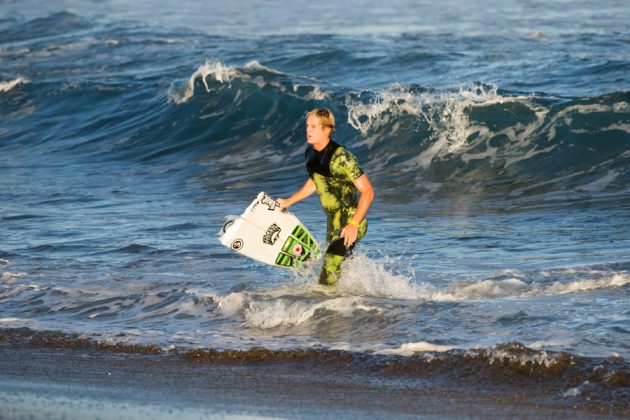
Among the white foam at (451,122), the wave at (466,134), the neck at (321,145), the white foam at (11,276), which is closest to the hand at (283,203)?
the neck at (321,145)

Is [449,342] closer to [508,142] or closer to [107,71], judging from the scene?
[508,142]

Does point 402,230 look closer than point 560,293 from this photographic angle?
No

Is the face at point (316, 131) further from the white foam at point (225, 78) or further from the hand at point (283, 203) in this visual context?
the white foam at point (225, 78)

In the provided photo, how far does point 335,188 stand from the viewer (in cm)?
764

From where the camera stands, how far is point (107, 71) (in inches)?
907

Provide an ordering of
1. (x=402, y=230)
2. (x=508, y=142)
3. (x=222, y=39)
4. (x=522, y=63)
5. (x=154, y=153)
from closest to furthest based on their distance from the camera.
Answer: (x=402, y=230) < (x=508, y=142) < (x=154, y=153) < (x=522, y=63) < (x=222, y=39)

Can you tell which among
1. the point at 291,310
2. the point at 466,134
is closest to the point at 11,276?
the point at 291,310

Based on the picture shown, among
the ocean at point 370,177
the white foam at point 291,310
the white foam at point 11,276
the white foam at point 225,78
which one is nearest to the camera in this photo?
the ocean at point 370,177

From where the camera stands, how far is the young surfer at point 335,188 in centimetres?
732

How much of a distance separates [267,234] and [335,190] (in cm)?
74

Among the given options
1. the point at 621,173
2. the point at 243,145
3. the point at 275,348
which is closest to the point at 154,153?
the point at 243,145

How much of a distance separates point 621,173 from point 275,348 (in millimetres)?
7269

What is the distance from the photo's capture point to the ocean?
7145 millimetres

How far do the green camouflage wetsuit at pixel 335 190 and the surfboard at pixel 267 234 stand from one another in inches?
14.9
